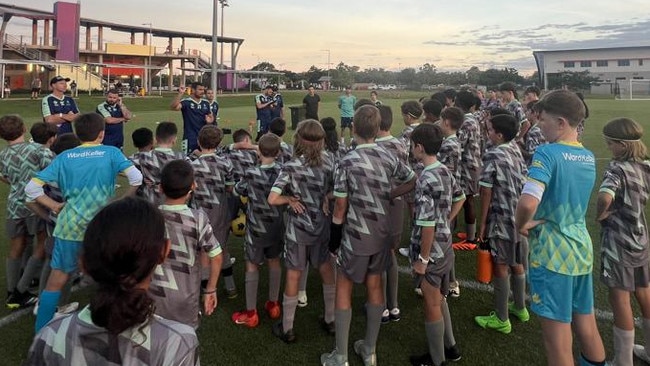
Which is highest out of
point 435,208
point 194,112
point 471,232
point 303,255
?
point 194,112

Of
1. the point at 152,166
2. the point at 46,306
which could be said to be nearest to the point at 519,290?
the point at 152,166

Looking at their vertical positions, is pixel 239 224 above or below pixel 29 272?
above

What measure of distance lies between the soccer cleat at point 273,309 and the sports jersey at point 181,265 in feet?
5.37

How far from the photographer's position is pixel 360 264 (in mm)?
3658

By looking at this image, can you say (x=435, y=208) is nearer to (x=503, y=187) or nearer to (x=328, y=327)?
(x=503, y=187)

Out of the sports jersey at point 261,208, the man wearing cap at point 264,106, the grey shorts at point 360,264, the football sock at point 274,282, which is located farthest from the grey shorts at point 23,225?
the man wearing cap at point 264,106

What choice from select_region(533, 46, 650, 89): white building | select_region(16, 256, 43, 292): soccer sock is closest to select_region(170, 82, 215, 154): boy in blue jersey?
select_region(16, 256, 43, 292): soccer sock

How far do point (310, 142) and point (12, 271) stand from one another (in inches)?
135

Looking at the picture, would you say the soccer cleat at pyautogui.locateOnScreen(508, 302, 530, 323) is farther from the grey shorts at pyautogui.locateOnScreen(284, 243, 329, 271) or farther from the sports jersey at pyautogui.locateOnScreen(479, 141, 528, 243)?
the grey shorts at pyautogui.locateOnScreen(284, 243, 329, 271)

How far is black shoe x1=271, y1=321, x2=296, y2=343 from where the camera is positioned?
4105 millimetres

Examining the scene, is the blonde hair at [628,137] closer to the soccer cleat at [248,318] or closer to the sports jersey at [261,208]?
the sports jersey at [261,208]

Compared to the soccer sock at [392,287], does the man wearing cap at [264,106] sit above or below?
above

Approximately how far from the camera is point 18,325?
14.1 feet

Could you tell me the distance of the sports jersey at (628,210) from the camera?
3443mm
